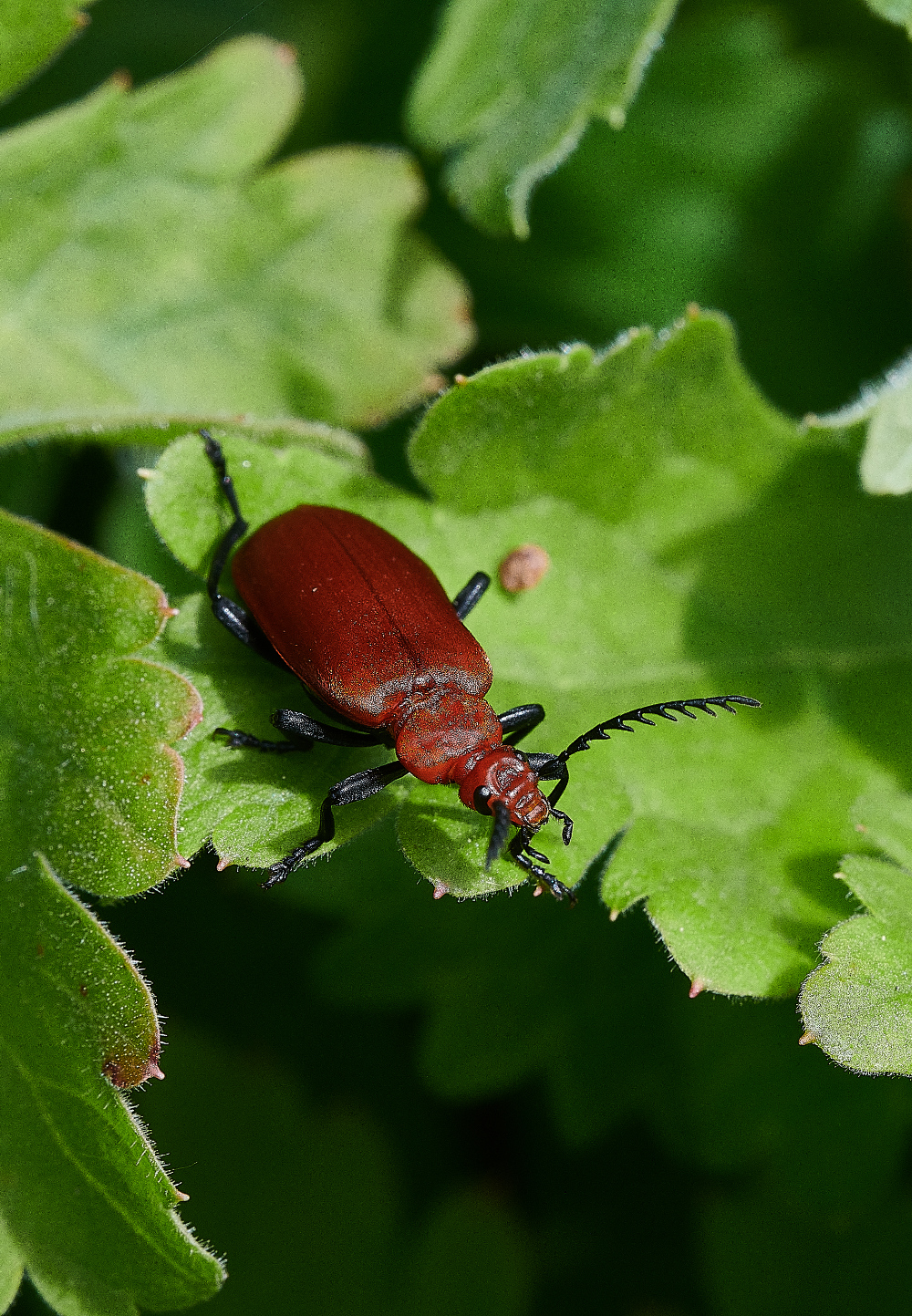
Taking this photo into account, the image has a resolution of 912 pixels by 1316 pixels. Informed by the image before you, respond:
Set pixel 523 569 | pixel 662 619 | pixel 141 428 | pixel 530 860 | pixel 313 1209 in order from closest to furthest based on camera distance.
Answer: pixel 530 860 < pixel 141 428 < pixel 523 569 < pixel 662 619 < pixel 313 1209

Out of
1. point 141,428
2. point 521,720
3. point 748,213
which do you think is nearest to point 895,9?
point 748,213

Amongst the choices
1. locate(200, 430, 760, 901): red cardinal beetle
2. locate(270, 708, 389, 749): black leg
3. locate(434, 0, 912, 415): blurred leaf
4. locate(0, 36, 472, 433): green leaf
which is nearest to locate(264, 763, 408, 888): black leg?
locate(200, 430, 760, 901): red cardinal beetle

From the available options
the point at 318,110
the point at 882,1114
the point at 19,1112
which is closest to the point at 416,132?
the point at 318,110

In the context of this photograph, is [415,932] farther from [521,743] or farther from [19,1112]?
[19,1112]

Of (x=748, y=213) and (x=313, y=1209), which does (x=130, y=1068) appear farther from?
(x=748, y=213)

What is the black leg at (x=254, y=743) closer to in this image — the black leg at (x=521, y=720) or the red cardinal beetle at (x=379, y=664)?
the red cardinal beetle at (x=379, y=664)
